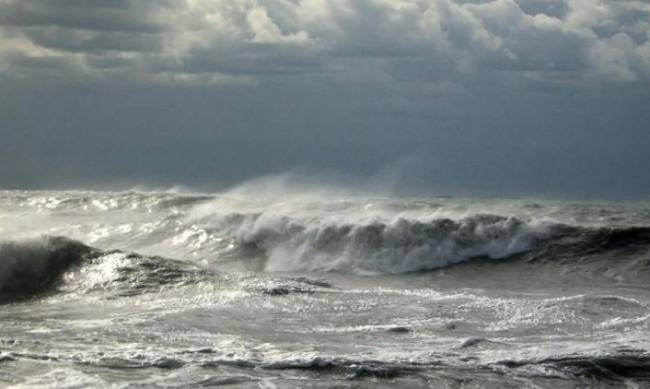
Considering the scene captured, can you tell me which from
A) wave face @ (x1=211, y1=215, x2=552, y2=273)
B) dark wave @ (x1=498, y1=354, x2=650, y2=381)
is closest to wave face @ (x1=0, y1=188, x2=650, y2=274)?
wave face @ (x1=211, y1=215, x2=552, y2=273)

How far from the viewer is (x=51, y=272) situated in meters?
18.6

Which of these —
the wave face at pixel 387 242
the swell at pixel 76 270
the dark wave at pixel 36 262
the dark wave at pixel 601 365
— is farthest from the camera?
the wave face at pixel 387 242

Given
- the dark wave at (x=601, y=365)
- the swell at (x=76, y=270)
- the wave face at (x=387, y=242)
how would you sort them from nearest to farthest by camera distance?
the dark wave at (x=601, y=365)
the swell at (x=76, y=270)
the wave face at (x=387, y=242)

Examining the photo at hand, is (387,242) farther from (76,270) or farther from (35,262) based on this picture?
(35,262)

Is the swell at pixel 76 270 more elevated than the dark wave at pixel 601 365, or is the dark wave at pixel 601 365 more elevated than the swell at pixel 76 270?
the swell at pixel 76 270

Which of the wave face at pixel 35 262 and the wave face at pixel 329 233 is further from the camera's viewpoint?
the wave face at pixel 329 233

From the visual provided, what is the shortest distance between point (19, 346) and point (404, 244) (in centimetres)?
1289

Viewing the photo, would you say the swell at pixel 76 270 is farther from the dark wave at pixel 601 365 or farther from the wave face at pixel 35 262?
the dark wave at pixel 601 365

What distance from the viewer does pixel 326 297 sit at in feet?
51.4

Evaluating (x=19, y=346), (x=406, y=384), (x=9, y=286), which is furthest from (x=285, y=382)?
(x=9, y=286)

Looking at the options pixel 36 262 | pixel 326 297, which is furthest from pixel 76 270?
pixel 326 297

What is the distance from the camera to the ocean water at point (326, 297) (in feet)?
33.8

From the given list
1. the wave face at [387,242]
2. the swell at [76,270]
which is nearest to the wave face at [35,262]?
the swell at [76,270]

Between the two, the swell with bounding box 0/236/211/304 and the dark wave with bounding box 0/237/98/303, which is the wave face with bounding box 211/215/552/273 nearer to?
the swell with bounding box 0/236/211/304
